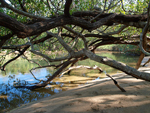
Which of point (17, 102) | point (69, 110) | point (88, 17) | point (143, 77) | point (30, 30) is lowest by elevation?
point (17, 102)

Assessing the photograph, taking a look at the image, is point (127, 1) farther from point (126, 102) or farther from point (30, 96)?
point (30, 96)

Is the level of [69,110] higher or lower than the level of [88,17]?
lower

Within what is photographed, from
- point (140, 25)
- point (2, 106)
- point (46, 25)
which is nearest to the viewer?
point (46, 25)

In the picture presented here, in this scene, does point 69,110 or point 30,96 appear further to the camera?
point 30,96

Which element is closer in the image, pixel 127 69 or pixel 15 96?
pixel 127 69

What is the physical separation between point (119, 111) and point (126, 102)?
494 millimetres

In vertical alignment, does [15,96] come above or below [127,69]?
below

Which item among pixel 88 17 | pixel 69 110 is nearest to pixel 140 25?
pixel 88 17

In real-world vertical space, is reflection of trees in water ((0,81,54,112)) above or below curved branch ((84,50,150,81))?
below

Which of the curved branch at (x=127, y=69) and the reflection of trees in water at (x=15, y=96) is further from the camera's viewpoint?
the reflection of trees in water at (x=15, y=96)

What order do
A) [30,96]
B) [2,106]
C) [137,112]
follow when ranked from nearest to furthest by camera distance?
1. [137,112]
2. [2,106]
3. [30,96]

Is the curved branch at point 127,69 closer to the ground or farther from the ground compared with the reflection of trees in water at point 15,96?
farther from the ground

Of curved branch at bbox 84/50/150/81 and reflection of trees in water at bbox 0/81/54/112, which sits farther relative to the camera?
reflection of trees in water at bbox 0/81/54/112

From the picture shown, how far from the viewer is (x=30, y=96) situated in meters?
6.09
